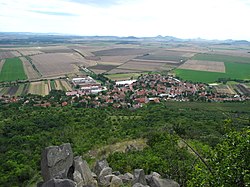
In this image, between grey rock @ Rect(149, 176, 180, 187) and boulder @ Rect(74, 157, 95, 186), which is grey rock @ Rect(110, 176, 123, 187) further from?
grey rock @ Rect(149, 176, 180, 187)

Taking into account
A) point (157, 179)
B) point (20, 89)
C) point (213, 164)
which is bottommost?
point (20, 89)

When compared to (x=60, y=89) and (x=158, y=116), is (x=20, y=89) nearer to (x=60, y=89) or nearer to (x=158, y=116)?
(x=60, y=89)

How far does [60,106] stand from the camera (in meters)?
52.4

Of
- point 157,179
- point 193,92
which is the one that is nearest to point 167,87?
point 193,92

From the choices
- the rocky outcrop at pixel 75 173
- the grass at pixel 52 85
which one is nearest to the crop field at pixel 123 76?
the grass at pixel 52 85

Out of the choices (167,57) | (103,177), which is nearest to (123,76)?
(167,57)

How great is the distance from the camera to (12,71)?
8494cm

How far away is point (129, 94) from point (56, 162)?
5062 cm

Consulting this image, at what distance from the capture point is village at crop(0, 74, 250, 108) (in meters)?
55.3

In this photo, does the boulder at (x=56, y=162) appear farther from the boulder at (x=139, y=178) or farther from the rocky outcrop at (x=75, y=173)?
the boulder at (x=139, y=178)

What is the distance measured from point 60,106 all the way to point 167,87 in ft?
98.9

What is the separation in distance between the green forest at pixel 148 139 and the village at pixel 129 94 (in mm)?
4037

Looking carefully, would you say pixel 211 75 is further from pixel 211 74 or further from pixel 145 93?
pixel 145 93

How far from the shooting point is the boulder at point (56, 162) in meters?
13.4
